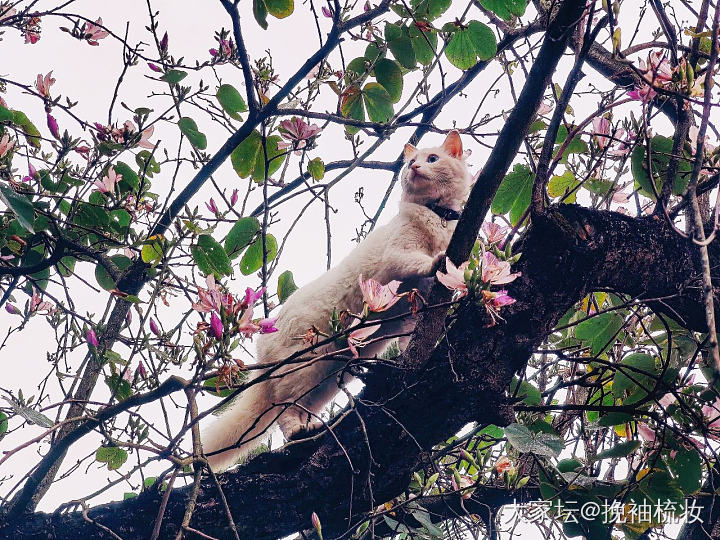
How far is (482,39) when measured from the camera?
2609mm

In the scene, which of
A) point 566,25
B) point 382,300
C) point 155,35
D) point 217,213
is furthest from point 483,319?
A: point 155,35

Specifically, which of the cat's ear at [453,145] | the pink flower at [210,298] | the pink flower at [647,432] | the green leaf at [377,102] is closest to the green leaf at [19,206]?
the pink flower at [210,298]

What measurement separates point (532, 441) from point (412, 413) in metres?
0.42

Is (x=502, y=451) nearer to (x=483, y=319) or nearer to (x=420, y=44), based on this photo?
(x=483, y=319)

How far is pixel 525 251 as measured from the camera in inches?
91.8

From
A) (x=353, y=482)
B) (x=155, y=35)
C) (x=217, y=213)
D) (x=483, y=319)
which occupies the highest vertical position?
(x=155, y=35)

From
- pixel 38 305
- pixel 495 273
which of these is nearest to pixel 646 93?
pixel 495 273

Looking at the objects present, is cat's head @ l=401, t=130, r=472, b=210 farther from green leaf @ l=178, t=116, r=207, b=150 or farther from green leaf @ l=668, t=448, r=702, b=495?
green leaf @ l=668, t=448, r=702, b=495

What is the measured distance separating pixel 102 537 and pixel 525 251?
1.86 meters

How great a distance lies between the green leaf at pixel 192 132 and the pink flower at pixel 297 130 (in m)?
0.36

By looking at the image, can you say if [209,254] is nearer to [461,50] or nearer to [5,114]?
[5,114]

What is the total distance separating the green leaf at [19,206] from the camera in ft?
7.13

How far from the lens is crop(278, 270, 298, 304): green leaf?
9.70ft

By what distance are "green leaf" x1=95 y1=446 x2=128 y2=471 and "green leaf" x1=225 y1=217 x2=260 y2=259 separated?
949 mm
